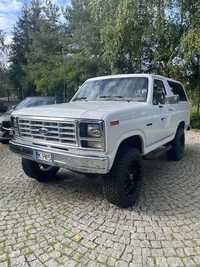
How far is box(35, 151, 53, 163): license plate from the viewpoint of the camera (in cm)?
369

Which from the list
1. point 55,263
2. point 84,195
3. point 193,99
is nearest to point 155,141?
point 84,195

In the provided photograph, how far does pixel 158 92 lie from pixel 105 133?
2145 millimetres

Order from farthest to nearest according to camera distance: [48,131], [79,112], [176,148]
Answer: [176,148] → [48,131] → [79,112]

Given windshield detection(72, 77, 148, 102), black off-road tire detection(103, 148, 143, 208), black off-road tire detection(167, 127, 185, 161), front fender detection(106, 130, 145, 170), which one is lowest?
black off-road tire detection(167, 127, 185, 161)

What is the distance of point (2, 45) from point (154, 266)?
31319 millimetres

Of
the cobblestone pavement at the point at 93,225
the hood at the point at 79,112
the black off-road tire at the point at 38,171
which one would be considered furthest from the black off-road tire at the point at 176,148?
the black off-road tire at the point at 38,171

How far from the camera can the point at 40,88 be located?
24359mm

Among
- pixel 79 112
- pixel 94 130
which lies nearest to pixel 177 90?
pixel 79 112

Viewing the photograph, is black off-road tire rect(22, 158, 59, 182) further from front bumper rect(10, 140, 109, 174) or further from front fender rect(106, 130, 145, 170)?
front fender rect(106, 130, 145, 170)

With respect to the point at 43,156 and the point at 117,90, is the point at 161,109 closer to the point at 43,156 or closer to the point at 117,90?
the point at 117,90

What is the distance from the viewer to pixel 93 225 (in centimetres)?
334

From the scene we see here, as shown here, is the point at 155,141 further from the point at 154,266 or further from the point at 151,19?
the point at 151,19

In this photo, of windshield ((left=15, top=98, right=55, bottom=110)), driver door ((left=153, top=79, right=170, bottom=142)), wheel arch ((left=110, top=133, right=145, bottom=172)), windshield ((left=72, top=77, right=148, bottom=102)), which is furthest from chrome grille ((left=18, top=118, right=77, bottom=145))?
windshield ((left=15, top=98, right=55, bottom=110))

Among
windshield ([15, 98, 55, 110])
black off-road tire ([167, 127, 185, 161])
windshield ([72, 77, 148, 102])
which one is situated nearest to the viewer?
windshield ([72, 77, 148, 102])
